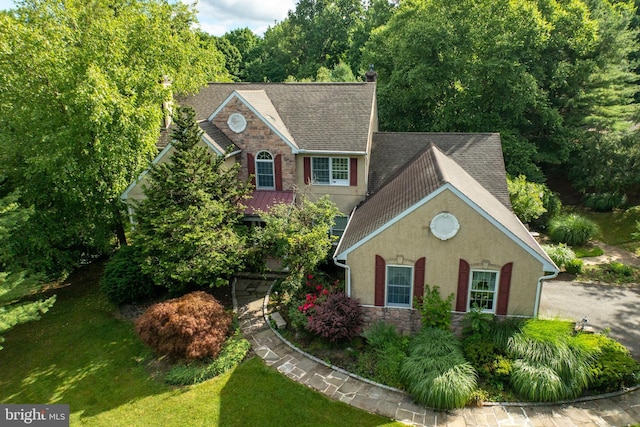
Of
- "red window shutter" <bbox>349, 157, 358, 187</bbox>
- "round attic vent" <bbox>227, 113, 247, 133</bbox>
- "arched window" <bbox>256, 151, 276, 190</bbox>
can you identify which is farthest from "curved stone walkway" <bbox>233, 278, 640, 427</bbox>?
"round attic vent" <bbox>227, 113, 247, 133</bbox>

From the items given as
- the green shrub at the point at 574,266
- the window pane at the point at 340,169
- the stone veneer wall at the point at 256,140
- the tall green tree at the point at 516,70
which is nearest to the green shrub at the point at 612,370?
the green shrub at the point at 574,266

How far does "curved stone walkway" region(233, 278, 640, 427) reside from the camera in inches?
499

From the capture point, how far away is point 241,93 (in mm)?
23094

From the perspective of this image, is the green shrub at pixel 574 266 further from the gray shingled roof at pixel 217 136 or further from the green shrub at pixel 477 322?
the gray shingled roof at pixel 217 136

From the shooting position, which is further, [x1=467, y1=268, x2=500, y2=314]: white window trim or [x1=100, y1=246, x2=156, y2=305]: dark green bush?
[x1=100, y1=246, x2=156, y2=305]: dark green bush

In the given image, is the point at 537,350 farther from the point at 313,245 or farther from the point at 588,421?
the point at 313,245

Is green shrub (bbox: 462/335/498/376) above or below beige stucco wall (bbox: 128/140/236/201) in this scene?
below

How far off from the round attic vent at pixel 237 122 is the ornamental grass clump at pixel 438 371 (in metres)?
14.5

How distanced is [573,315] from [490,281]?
552 cm

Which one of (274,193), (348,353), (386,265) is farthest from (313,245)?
(274,193)

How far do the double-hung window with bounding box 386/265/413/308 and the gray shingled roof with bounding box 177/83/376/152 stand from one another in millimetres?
7815

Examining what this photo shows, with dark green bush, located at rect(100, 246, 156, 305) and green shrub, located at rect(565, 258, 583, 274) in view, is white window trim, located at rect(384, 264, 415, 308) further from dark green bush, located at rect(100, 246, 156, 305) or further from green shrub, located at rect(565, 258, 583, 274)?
dark green bush, located at rect(100, 246, 156, 305)

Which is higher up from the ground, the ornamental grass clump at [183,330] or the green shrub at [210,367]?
the ornamental grass clump at [183,330]

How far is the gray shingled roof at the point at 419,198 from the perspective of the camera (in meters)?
15.5
